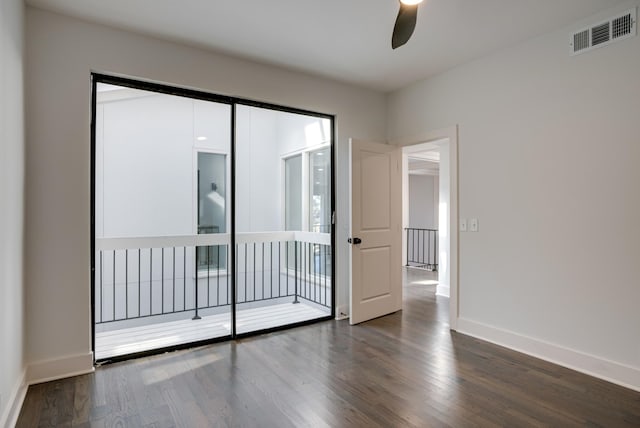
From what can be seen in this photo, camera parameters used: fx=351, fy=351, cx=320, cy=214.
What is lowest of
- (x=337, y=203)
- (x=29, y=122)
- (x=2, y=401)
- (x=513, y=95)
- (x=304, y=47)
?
(x=2, y=401)

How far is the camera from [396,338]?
3439 millimetres

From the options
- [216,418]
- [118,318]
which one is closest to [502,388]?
[216,418]

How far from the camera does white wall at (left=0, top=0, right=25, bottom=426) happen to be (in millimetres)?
1958

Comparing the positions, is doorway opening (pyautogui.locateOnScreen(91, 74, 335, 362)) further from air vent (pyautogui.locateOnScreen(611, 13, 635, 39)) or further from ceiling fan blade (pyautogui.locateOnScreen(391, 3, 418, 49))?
air vent (pyautogui.locateOnScreen(611, 13, 635, 39))

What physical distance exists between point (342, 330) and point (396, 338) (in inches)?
22.5

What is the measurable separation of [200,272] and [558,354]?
14.1 ft

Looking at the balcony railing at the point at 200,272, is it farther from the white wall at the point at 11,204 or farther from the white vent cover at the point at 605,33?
the white vent cover at the point at 605,33

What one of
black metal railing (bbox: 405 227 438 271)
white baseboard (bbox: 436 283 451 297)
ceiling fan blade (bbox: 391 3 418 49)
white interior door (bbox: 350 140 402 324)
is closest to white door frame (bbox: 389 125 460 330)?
white interior door (bbox: 350 140 402 324)

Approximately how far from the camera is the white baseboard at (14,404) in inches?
76.9

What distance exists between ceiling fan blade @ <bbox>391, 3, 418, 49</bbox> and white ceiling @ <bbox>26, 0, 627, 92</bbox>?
2.08ft

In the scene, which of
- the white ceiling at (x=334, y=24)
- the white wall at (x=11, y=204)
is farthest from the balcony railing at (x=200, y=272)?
the white ceiling at (x=334, y=24)

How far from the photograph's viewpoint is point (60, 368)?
2.62 metres

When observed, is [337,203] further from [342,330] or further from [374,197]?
[342,330]

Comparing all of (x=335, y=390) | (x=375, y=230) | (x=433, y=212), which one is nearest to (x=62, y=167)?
(x=335, y=390)
